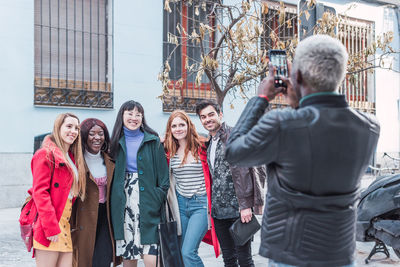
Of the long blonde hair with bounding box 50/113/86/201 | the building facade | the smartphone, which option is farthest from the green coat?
the building facade

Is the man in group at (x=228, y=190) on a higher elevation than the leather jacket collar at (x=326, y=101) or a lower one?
lower

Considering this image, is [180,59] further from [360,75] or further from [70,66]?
[360,75]

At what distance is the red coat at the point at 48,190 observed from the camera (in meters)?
3.87

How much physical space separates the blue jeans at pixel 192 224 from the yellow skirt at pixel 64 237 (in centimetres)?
104

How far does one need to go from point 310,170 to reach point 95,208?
9.15ft

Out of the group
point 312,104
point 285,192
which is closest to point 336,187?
point 285,192

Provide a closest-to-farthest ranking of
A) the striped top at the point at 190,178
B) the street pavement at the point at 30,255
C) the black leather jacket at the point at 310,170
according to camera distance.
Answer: the black leather jacket at the point at 310,170 → the striped top at the point at 190,178 → the street pavement at the point at 30,255

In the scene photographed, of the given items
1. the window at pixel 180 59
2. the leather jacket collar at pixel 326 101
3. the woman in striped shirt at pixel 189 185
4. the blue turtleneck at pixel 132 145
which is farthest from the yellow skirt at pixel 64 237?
the window at pixel 180 59

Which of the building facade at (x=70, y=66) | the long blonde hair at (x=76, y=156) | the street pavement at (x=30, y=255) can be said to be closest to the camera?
the long blonde hair at (x=76, y=156)

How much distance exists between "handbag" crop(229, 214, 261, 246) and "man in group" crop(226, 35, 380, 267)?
2171 mm

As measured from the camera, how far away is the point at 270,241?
2.08 meters

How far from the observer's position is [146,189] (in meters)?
4.45

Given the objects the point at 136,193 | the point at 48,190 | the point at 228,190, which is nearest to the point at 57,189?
the point at 48,190

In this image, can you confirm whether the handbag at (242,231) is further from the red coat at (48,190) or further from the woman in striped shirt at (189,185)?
the red coat at (48,190)
